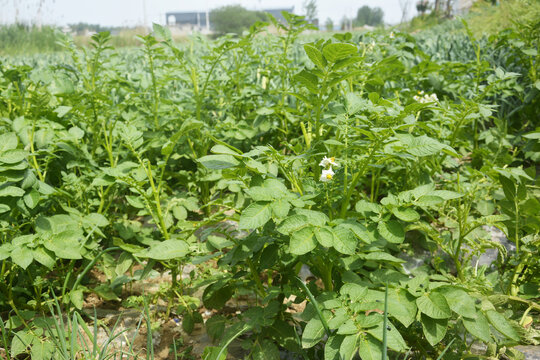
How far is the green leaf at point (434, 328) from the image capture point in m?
1.01

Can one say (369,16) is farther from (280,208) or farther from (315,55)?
(280,208)

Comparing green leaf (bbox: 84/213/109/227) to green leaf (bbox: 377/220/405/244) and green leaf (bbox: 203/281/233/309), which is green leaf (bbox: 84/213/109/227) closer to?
green leaf (bbox: 203/281/233/309)

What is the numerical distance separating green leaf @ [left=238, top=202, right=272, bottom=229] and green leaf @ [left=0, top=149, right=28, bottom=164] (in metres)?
0.79

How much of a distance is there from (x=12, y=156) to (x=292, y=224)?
93 centimetres

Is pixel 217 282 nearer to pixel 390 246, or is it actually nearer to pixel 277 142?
pixel 390 246

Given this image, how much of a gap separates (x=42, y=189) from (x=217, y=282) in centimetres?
68

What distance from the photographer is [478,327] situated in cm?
100

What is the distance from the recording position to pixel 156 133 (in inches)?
83.9

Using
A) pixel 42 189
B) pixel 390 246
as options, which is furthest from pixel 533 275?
pixel 42 189

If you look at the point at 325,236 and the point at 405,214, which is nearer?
the point at 325,236

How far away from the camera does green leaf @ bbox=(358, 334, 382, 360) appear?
2.88ft

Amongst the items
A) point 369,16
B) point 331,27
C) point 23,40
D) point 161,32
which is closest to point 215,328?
point 161,32

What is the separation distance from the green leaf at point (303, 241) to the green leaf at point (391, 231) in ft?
0.69

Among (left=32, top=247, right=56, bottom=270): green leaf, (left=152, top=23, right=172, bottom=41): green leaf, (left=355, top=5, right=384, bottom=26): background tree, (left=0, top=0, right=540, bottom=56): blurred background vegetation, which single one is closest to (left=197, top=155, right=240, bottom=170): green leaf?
(left=32, top=247, right=56, bottom=270): green leaf
